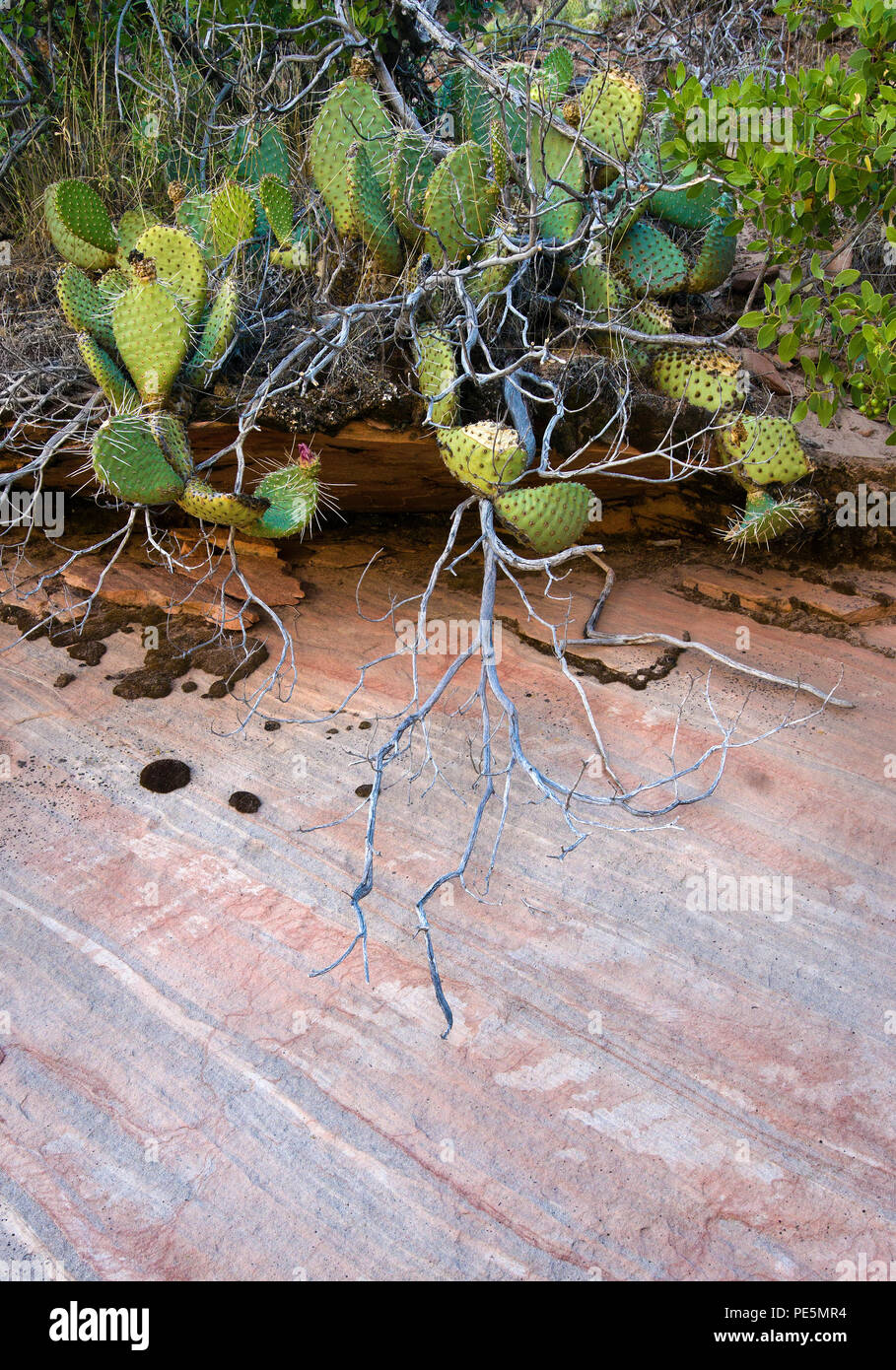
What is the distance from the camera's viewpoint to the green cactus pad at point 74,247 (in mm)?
3629

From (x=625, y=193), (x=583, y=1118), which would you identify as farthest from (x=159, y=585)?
(x=583, y=1118)

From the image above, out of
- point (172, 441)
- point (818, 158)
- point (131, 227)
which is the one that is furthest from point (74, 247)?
point (818, 158)

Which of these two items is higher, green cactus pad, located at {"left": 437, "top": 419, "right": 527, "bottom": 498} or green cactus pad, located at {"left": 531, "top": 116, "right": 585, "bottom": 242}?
green cactus pad, located at {"left": 531, "top": 116, "right": 585, "bottom": 242}

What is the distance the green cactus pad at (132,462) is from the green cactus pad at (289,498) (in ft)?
0.97

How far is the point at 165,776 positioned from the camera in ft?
10.7

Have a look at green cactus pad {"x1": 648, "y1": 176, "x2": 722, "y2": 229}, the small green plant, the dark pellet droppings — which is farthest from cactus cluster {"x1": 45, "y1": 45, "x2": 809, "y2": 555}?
the dark pellet droppings

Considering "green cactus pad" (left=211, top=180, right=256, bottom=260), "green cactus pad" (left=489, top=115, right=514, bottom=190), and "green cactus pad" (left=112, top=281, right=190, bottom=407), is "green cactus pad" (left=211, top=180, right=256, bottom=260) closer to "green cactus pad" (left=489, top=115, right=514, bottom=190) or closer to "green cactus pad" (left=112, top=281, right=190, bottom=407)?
"green cactus pad" (left=112, top=281, right=190, bottom=407)

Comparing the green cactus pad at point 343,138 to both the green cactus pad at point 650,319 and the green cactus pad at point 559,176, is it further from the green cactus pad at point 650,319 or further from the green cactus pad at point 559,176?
the green cactus pad at point 650,319

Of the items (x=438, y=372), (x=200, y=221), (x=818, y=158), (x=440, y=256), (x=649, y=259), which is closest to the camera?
(x=818, y=158)

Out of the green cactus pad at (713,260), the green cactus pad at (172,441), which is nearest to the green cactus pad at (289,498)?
the green cactus pad at (172,441)

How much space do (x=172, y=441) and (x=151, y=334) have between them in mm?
383

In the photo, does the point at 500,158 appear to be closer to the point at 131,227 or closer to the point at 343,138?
the point at 343,138

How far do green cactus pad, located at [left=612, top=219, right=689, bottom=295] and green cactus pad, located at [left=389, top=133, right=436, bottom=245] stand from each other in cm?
77

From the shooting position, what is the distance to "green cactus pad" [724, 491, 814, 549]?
3416 millimetres
